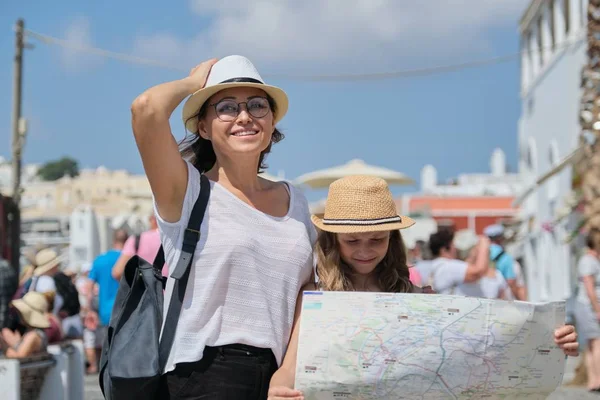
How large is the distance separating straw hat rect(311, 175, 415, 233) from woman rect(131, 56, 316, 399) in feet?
0.49

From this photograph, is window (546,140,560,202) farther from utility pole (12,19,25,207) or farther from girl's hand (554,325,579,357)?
girl's hand (554,325,579,357)

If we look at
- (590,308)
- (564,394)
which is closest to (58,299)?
(564,394)

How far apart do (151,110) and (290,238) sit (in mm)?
655

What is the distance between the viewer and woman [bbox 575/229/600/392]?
10203 millimetres

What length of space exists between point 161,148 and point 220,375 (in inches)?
30.0

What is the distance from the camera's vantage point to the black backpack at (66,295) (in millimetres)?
12148

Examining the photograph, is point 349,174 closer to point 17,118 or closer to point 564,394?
point 17,118

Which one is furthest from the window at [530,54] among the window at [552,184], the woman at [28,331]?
the woman at [28,331]

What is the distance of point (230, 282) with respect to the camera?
3498 millimetres

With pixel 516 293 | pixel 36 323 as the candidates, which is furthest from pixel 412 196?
pixel 36 323

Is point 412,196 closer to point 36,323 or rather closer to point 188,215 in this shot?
point 36,323

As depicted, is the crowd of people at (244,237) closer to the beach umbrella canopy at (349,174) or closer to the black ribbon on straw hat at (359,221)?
the black ribbon on straw hat at (359,221)

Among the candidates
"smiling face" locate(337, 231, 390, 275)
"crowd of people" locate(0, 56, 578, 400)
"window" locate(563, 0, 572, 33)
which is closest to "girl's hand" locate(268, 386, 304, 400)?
"crowd of people" locate(0, 56, 578, 400)

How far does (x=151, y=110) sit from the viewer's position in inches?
136
